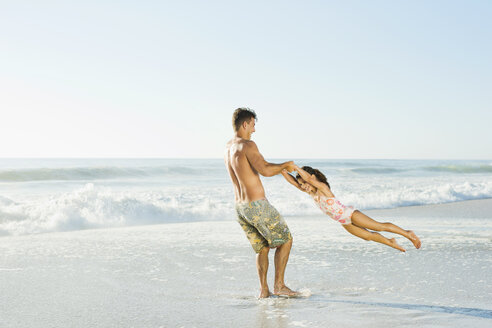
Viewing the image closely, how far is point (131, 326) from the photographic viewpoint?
12.8 ft

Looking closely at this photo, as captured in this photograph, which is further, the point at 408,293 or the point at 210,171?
the point at 210,171

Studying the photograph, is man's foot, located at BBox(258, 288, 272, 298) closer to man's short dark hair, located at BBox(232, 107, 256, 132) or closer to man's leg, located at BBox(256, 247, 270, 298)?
man's leg, located at BBox(256, 247, 270, 298)

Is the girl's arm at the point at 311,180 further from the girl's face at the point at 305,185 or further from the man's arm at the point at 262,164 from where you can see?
the man's arm at the point at 262,164

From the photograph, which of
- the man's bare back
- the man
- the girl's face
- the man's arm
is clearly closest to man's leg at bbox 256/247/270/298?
the man

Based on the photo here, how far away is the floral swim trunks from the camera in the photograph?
15.2ft

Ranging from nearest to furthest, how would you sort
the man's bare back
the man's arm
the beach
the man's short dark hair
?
the beach, the man's arm, the man's bare back, the man's short dark hair

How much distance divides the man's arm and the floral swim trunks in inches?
14.2

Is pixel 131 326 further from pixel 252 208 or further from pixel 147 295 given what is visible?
pixel 252 208

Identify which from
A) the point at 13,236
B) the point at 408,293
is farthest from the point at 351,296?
the point at 13,236

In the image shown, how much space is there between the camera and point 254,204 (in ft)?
15.2

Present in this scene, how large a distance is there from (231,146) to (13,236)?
5.93 m

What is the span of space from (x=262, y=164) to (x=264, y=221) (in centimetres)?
56

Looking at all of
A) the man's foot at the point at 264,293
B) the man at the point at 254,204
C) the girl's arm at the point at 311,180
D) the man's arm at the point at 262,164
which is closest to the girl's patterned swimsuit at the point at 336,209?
the girl's arm at the point at 311,180

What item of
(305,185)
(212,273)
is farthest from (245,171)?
(212,273)
